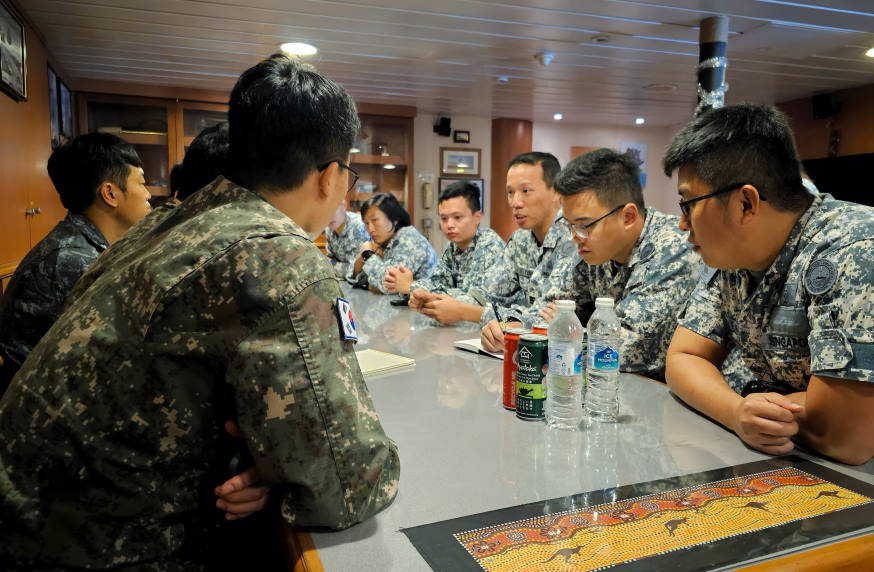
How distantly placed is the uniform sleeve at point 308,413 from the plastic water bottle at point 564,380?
1.74ft

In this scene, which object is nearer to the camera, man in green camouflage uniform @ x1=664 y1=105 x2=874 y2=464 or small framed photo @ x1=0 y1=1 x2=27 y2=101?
man in green camouflage uniform @ x1=664 y1=105 x2=874 y2=464

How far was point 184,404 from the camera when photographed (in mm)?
841

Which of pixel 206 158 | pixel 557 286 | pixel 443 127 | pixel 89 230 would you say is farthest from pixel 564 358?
pixel 443 127

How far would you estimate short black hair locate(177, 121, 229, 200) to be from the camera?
182 cm

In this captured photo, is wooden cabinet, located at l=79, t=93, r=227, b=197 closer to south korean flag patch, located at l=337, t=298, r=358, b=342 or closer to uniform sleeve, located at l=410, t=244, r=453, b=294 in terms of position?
uniform sleeve, located at l=410, t=244, r=453, b=294

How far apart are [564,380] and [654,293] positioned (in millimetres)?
718

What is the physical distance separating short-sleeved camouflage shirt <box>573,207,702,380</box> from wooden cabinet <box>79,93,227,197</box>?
480cm

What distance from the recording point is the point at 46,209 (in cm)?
395

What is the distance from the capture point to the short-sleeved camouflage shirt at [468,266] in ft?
10.4

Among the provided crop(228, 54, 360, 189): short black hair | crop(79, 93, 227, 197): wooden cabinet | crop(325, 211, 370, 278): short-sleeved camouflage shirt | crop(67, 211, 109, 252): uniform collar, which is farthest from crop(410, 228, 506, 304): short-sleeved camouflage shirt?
crop(79, 93, 227, 197): wooden cabinet

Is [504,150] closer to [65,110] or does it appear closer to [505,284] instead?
[505,284]

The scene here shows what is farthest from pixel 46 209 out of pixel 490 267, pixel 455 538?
pixel 455 538

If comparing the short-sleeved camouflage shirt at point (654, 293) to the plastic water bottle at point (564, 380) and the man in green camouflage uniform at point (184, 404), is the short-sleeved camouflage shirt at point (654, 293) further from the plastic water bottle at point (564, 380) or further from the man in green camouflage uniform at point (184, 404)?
the man in green camouflage uniform at point (184, 404)

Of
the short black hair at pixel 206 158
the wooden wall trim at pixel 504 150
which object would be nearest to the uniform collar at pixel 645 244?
the short black hair at pixel 206 158
